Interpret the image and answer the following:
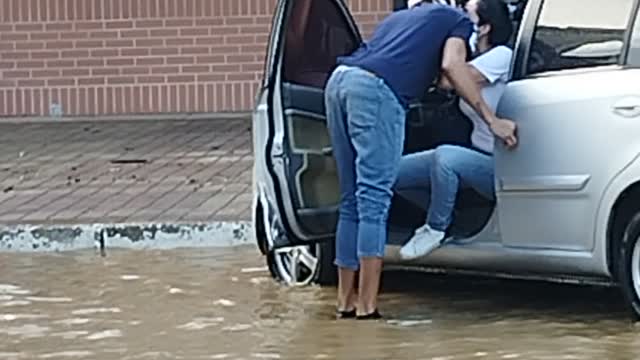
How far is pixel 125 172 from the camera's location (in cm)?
1349

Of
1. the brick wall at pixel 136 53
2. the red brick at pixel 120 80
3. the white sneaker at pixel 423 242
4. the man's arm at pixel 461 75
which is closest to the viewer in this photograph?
the man's arm at pixel 461 75

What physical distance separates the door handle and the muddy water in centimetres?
95

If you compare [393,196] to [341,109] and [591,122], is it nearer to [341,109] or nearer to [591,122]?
[341,109]

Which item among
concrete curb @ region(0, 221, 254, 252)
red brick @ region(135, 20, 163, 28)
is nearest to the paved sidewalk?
concrete curb @ region(0, 221, 254, 252)

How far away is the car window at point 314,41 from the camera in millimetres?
8656

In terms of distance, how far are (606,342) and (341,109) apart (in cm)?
163

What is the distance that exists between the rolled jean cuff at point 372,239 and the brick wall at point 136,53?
925 cm

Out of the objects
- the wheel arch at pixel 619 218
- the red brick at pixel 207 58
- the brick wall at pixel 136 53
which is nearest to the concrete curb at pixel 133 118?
the brick wall at pixel 136 53

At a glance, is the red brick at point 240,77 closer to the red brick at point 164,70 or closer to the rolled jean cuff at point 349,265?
the red brick at point 164,70

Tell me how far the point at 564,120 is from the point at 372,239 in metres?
1.05

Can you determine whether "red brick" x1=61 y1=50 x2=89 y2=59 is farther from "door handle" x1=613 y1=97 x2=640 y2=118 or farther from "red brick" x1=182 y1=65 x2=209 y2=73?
"door handle" x1=613 y1=97 x2=640 y2=118

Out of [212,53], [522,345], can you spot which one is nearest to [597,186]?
[522,345]

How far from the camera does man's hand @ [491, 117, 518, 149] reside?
786 cm

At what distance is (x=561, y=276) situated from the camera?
7996mm
